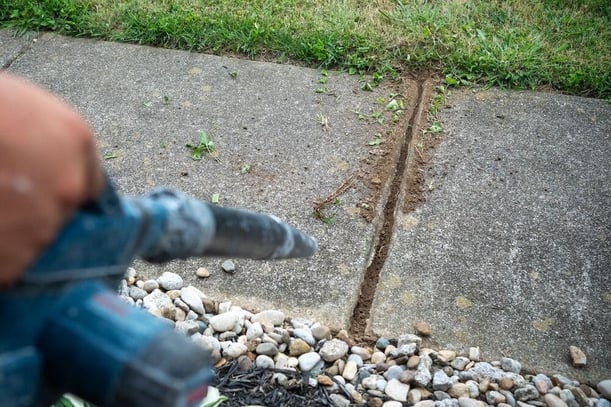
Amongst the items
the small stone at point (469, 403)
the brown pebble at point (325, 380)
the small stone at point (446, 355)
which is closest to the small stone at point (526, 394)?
the small stone at point (469, 403)

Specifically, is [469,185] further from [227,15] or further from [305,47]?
[227,15]

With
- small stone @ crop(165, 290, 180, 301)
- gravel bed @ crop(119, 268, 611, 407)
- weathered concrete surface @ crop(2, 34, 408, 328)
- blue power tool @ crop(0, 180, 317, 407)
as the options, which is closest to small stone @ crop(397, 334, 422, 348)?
gravel bed @ crop(119, 268, 611, 407)

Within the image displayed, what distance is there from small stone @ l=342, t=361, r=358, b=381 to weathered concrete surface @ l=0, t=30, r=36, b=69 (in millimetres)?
2566

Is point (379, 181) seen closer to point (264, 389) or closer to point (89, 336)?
point (264, 389)

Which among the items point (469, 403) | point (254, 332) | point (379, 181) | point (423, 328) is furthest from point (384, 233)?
point (469, 403)

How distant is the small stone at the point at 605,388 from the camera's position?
7.20 feet

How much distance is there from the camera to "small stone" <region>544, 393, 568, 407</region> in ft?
7.02

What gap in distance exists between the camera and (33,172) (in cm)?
70

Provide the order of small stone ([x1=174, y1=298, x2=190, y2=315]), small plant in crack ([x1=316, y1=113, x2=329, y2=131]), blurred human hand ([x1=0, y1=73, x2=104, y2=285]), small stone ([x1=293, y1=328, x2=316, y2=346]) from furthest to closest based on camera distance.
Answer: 1. small plant in crack ([x1=316, y1=113, x2=329, y2=131])
2. small stone ([x1=174, y1=298, x2=190, y2=315])
3. small stone ([x1=293, y1=328, x2=316, y2=346])
4. blurred human hand ([x1=0, y1=73, x2=104, y2=285])

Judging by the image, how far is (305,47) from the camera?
12.1 ft

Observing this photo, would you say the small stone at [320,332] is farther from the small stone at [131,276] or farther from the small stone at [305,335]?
the small stone at [131,276]

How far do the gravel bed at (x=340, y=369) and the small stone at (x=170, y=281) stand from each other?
2.7 inches

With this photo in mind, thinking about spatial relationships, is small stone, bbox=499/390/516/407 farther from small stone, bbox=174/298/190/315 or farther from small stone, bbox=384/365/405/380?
small stone, bbox=174/298/190/315

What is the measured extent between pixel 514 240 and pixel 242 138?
51.7 inches
